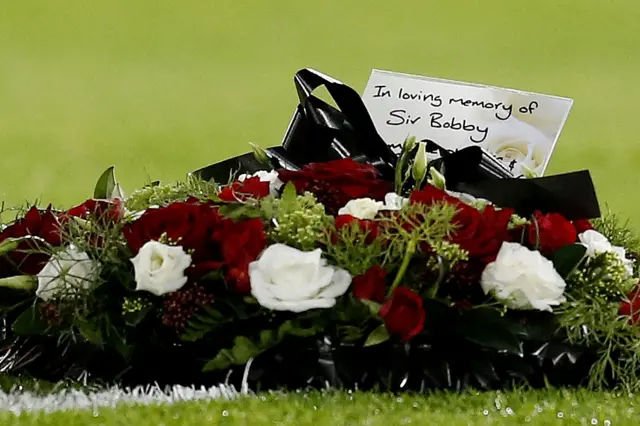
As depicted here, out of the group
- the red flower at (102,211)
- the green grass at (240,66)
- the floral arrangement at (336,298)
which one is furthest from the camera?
the green grass at (240,66)

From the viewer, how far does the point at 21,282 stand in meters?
0.80

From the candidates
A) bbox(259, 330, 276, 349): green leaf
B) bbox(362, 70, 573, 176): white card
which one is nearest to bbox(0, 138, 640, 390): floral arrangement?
bbox(259, 330, 276, 349): green leaf

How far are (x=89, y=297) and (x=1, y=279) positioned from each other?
85 millimetres

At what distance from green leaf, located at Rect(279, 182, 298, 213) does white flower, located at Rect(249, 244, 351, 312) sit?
0.05 metres

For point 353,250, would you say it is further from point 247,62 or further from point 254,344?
point 247,62

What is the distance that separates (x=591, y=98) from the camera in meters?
2.62

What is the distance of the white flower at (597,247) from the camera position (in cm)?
78

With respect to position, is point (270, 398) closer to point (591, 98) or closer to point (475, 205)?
point (475, 205)

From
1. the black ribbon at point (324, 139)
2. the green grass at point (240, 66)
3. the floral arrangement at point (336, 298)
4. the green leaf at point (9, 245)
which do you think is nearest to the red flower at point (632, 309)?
the floral arrangement at point (336, 298)

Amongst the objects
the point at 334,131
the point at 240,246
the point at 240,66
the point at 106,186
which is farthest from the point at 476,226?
the point at 240,66

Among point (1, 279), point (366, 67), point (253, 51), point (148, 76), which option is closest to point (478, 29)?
point (366, 67)

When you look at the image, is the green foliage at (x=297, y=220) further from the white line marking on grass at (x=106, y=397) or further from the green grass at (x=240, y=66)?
the green grass at (x=240, y=66)

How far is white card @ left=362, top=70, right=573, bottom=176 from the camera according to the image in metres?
1.04

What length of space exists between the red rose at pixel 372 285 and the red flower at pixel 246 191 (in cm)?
15
